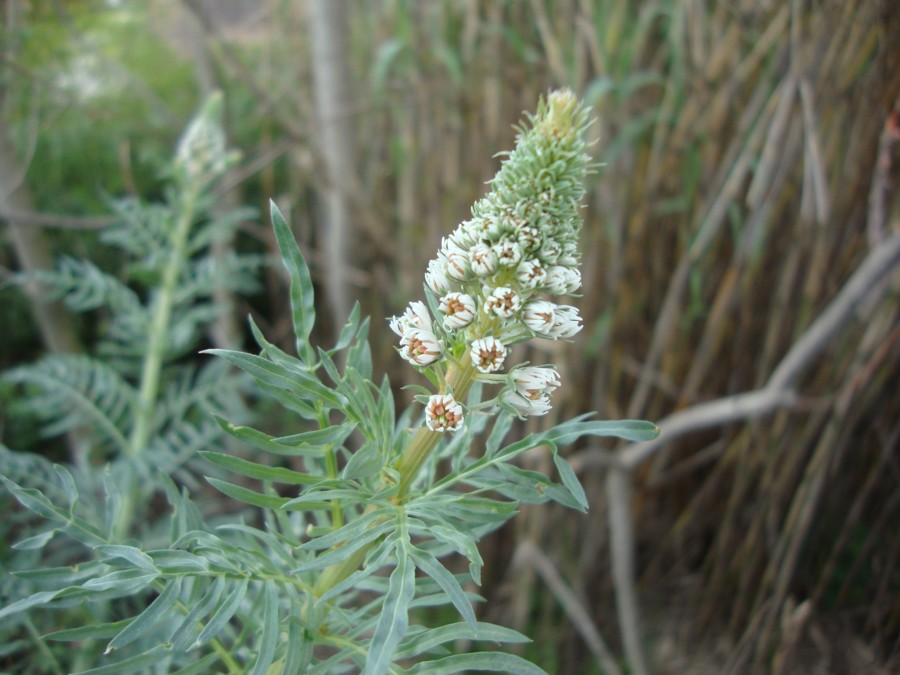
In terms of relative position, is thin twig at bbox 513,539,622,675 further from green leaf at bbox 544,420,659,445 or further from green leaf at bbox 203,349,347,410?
green leaf at bbox 203,349,347,410

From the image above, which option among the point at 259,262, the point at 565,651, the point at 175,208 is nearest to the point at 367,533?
the point at 259,262

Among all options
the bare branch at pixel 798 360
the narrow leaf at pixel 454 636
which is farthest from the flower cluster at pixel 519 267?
the bare branch at pixel 798 360

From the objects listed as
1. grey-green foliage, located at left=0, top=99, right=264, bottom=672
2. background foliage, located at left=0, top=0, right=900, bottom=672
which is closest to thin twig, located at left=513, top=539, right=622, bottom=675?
background foliage, located at left=0, top=0, right=900, bottom=672

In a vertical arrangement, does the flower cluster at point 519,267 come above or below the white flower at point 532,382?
above

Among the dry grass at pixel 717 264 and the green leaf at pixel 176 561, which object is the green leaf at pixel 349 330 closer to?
the green leaf at pixel 176 561

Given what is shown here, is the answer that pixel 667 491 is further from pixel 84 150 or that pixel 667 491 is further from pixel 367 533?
pixel 84 150

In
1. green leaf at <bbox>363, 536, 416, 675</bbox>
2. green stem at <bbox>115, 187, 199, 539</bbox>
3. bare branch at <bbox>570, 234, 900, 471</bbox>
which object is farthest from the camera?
green stem at <bbox>115, 187, 199, 539</bbox>

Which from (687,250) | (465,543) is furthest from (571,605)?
(465,543)
